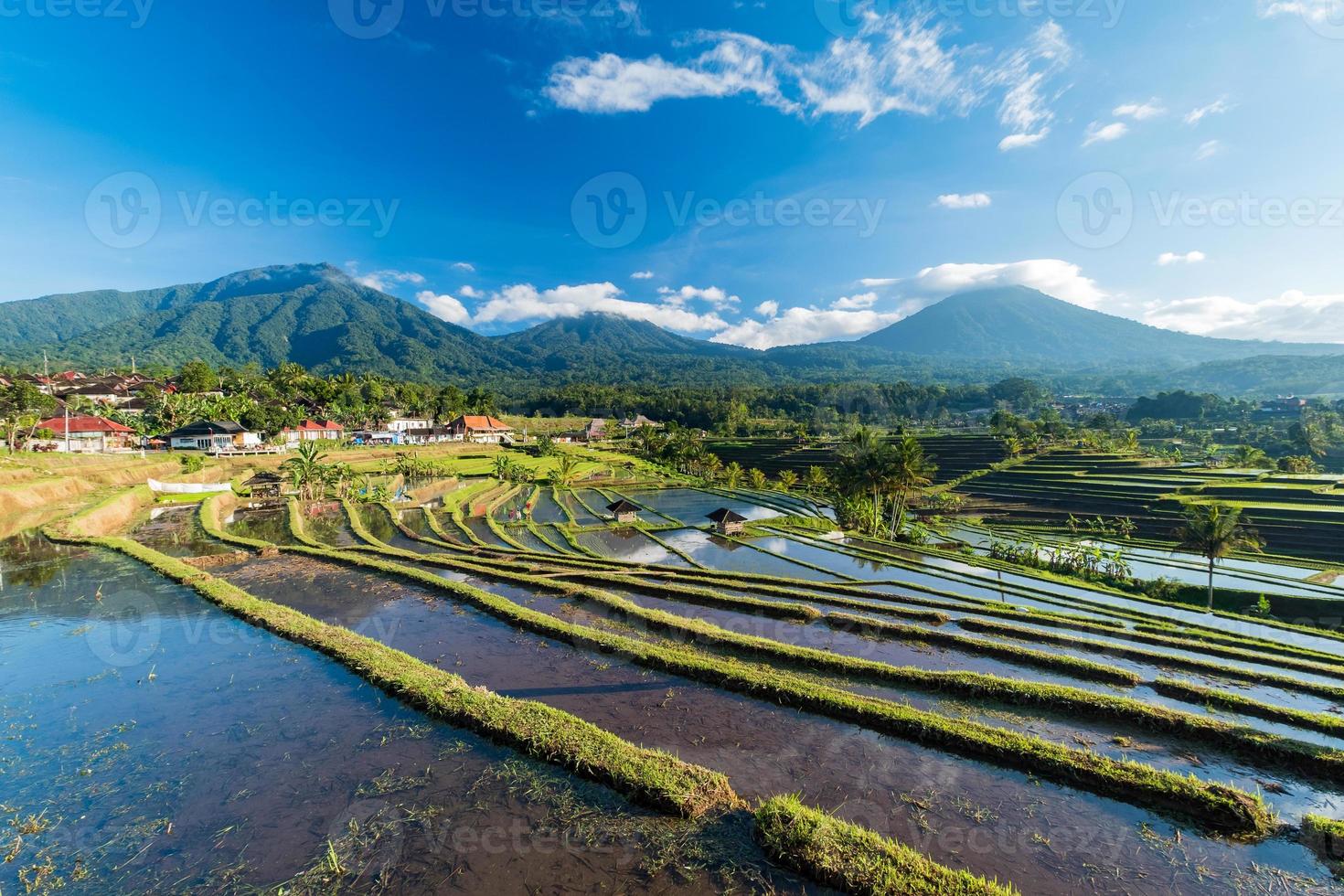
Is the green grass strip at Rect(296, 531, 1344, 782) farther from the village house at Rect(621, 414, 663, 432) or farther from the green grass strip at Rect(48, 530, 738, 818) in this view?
the village house at Rect(621, 414, 663, 432)

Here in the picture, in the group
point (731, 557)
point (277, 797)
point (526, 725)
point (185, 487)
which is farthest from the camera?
point (185, 487)

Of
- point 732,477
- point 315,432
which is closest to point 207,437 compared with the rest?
point 315,432

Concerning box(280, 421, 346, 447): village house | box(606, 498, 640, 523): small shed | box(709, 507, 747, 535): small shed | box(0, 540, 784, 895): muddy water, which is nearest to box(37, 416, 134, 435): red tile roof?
box(280, 421, 346, 447): village house

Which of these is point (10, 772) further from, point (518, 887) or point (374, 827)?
point (518, 887)

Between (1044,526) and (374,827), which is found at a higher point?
(374,827)

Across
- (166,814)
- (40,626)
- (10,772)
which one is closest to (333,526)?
(40,626)

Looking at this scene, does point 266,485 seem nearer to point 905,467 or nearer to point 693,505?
point 693,505
